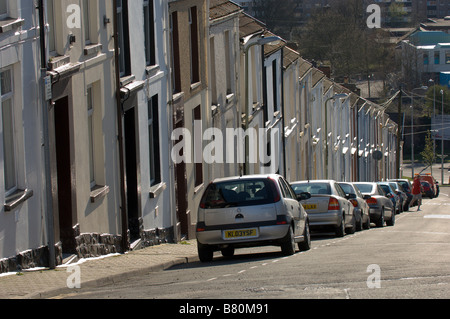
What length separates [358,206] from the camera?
26.9m

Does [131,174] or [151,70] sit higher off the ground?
[151,70]

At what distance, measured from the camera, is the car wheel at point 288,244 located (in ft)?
54.7

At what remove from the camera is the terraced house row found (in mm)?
13805

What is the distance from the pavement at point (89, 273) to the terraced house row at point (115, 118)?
0.33 metres

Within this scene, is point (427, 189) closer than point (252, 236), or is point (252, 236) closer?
point (252, 236)

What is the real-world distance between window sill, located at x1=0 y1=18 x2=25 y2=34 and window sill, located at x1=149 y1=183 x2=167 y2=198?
26.8 feet

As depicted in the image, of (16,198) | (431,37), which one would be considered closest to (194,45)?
(16,198)

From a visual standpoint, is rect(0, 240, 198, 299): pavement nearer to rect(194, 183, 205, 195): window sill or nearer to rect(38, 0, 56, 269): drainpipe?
rect(38, 0, 56, 269): drainpipe

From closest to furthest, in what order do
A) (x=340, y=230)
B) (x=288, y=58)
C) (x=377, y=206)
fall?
(x=340, y=230)
(x=377, y=206)
(x=288, y=58)

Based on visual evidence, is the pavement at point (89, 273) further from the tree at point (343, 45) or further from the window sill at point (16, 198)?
the tree at point (343, 45)

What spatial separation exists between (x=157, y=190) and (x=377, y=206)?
11.3 metres

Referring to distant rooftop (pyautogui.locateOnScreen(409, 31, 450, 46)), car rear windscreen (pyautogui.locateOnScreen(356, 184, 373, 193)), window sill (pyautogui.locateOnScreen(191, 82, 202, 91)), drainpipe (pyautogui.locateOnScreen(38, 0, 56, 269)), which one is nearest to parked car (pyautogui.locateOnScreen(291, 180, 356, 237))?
window sill (pyautogui.locateOnScreen(191, 82, 202, 91))

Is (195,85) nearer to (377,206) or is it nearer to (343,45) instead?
(377,206)

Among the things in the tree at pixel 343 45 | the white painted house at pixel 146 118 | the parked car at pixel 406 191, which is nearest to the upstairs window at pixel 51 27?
the white painted house at pixel 146 118
